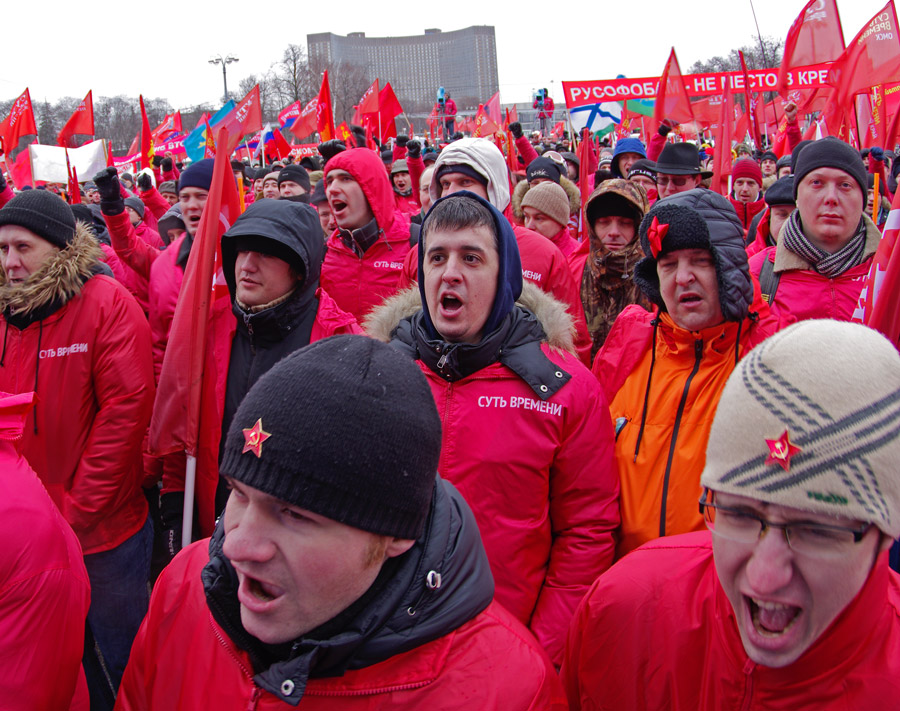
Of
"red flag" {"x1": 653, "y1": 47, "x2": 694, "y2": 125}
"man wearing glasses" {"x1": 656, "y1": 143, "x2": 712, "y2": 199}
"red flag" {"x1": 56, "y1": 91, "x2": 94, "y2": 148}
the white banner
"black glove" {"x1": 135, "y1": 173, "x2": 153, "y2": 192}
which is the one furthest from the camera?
"red flag" {"x1": 56, "y1": 91, "x2": 94, "y2": 148}

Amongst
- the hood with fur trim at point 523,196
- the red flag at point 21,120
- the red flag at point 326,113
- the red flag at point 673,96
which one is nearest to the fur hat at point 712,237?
the hood with fur trim at point 523,196

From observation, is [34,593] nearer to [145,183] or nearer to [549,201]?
[549,201]

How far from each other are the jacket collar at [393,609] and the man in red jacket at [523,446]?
2.30 feet

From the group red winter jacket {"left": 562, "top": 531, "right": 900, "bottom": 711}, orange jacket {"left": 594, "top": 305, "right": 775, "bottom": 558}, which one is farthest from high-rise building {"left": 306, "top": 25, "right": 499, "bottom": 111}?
red winter jacket {"left": 562, "top": 531, "right": 900, "bottom": 711}

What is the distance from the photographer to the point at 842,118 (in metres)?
6.07

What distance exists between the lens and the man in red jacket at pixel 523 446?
2172 millimetres

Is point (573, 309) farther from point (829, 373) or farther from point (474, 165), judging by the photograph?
point (829, 373)

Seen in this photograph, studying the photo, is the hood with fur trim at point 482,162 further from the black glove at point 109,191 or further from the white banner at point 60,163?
the white banner at point 60,163

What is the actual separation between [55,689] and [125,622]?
1521 millimetres

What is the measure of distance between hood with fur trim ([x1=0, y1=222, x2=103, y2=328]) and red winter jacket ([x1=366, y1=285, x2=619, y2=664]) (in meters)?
1.99

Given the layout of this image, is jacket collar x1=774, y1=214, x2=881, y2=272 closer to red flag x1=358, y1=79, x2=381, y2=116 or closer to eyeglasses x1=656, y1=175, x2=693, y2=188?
eyeglasses x1=656, y1=175, x2=693, y2=188

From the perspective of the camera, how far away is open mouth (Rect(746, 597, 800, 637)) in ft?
4.05

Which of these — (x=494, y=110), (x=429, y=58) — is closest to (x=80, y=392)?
(x=494, y=110)

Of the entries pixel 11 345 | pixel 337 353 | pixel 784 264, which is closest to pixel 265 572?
pixel 337 353
